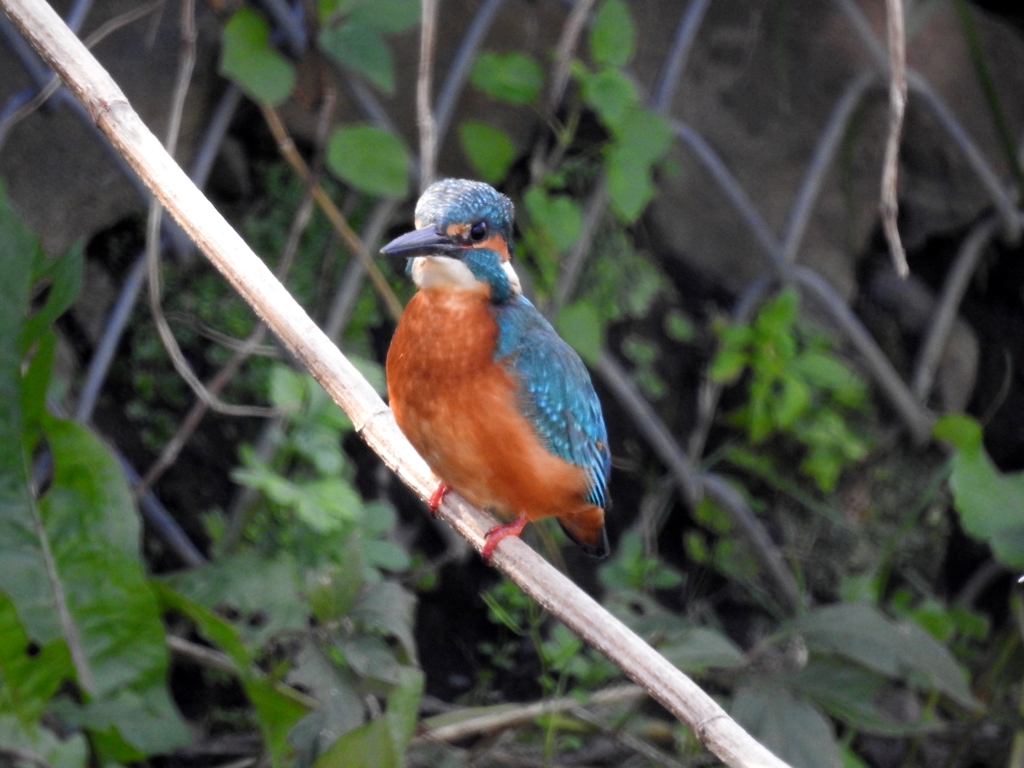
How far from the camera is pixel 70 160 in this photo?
2.13 metres

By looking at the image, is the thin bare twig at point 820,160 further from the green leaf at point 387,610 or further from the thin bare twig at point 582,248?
the green leaf at point 387,610

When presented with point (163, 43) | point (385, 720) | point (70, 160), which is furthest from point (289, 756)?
point (163, 43)

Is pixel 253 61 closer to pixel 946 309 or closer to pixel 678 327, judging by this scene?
pixel 678 327

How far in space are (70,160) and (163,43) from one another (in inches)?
11.2

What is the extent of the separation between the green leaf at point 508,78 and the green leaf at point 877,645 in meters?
1.23

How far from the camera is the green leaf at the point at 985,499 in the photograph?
7.41 feet

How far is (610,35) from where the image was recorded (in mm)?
2379

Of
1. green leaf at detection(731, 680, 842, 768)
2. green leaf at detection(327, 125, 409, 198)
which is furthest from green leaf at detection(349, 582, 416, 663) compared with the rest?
green leaf at detection(327, 125, 409, 198)

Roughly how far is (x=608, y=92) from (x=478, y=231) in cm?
95

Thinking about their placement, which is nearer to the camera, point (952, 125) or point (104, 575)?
point (104, 575)

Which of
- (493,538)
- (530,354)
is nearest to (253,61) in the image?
(530,354)

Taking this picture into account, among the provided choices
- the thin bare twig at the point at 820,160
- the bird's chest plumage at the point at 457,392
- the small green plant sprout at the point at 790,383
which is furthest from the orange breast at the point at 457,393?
the thin bare twig at the point at 820,160

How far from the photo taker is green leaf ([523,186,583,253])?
7.95 ft

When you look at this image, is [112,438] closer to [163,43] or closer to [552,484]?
[163,43]
